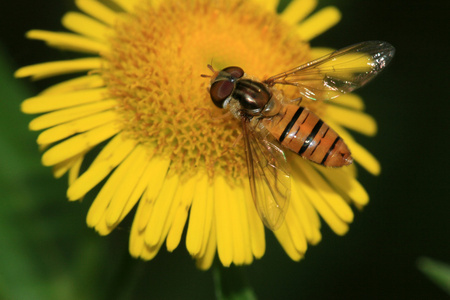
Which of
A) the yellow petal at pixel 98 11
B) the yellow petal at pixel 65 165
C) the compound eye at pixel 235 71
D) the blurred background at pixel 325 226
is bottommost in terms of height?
the blurred background at pixel 325 226

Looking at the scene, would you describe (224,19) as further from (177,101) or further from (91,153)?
(91,153)

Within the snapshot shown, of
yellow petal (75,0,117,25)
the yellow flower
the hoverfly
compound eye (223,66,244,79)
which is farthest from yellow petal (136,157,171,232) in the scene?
yellow petal (75,0,117,25)

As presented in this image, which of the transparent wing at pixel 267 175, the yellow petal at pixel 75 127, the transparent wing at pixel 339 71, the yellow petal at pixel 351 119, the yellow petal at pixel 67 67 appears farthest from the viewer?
the yellow petal at pixel 351 119

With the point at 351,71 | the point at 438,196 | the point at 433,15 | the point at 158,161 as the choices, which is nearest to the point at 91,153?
the point at 158,161

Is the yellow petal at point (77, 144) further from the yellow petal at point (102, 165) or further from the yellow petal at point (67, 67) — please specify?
the yellow petal at point (67, 67)

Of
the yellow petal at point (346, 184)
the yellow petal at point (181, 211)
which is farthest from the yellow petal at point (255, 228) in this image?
the yellow petal at point (346, 184)

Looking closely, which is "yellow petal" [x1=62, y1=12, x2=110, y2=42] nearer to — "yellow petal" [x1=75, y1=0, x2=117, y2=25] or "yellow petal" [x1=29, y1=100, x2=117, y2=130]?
"yellow petal" [x1=75, y1=0, x2=117, y2=25]

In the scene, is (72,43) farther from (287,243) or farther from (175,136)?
(287,243)
